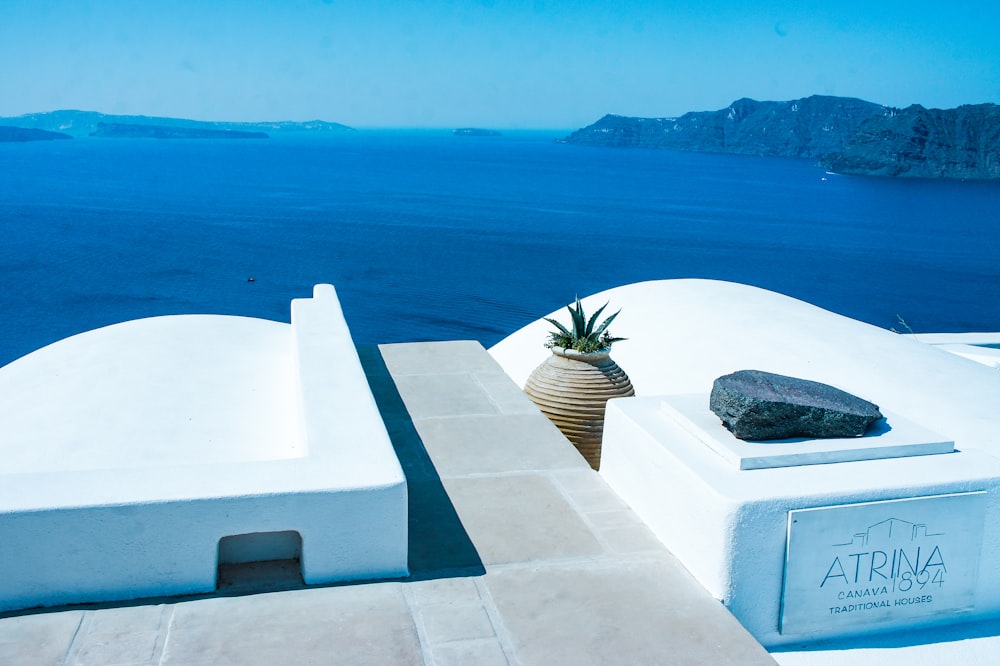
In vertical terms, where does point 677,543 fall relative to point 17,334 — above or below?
above

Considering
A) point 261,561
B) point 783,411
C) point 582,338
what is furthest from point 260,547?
point 582,338

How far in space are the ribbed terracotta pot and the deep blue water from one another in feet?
122

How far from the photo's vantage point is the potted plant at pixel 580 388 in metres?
7.40

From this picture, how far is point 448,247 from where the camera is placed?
62312mm

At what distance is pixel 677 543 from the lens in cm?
432

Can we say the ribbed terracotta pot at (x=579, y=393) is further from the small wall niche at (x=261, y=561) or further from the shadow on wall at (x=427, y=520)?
the small wall niche at (x=261, y=561)

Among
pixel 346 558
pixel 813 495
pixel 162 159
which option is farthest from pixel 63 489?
pixel 162 159

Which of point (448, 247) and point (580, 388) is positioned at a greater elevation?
point (580, 388)

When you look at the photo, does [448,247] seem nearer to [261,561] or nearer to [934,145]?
[261,561]

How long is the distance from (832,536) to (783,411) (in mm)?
672

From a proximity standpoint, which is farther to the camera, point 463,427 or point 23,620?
point 463,427

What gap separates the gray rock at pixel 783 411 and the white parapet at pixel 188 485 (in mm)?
1759

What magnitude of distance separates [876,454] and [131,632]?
11.8 feet

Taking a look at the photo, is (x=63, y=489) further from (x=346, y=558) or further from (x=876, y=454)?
(x=876, y=454)
